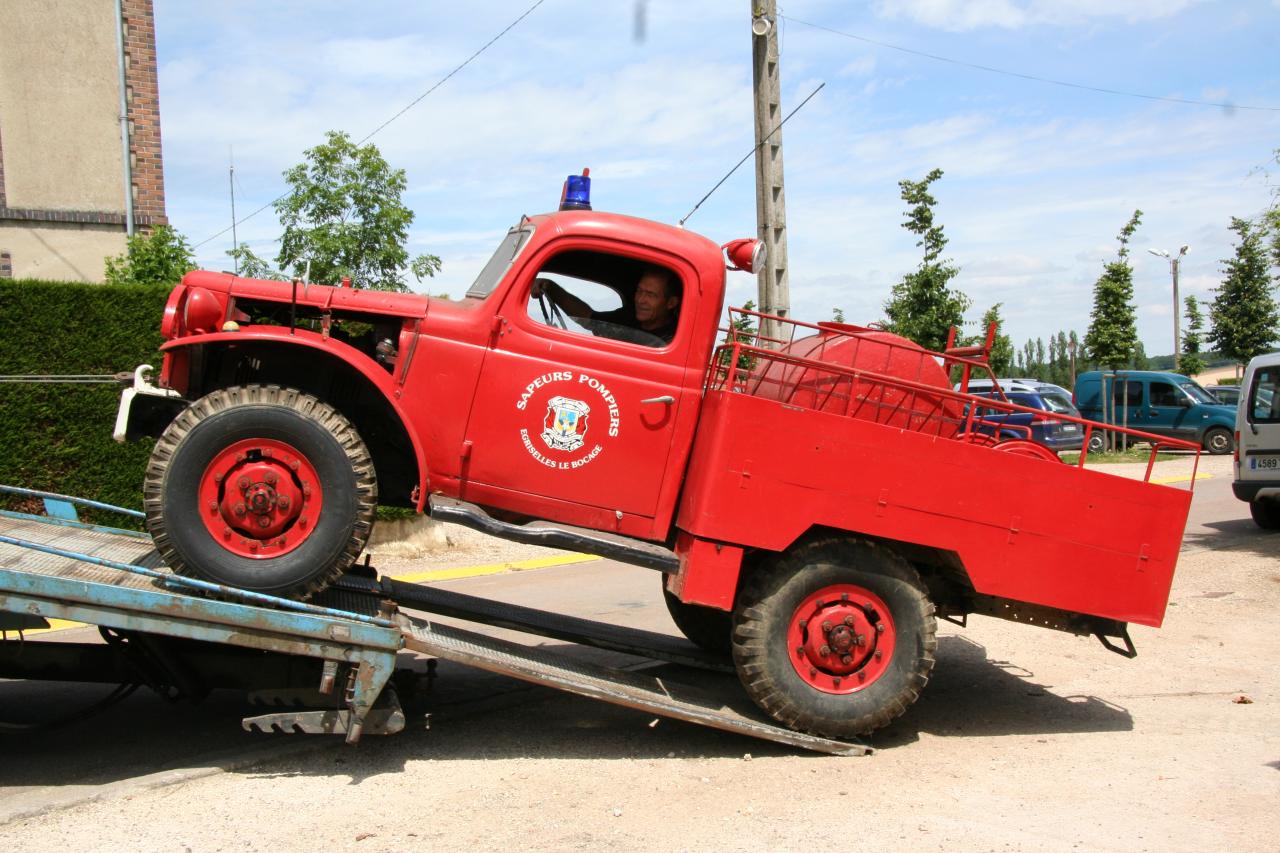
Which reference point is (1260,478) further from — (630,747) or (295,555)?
(295,555)

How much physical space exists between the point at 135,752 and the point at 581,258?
3300mm

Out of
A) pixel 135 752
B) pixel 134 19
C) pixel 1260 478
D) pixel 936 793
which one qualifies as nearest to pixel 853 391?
pixel 936 793

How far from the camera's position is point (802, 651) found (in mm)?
5367

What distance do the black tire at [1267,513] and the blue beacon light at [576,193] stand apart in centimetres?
1027

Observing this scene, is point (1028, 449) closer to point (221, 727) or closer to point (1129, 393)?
point (221, 727)

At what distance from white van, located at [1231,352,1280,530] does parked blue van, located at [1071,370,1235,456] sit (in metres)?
11.6

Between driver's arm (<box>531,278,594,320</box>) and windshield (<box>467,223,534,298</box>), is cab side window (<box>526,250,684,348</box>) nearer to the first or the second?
driver's arm (<box>531,278,594,320</box>)

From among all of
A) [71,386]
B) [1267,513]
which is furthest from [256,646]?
[1267,513]

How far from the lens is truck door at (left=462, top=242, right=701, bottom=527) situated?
5.10m

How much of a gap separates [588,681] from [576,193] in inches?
99.7

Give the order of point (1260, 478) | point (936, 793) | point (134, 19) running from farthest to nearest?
point (134, 19)
point (1260, 478)
point (936, 793)

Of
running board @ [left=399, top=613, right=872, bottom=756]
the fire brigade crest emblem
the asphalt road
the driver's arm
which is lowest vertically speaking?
the asphalt road

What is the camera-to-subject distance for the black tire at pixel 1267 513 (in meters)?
12.4

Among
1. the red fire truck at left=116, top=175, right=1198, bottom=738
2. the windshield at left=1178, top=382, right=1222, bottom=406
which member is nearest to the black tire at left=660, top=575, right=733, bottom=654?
the red fire truck at left=116, top=175, right=1198, bottom=738
